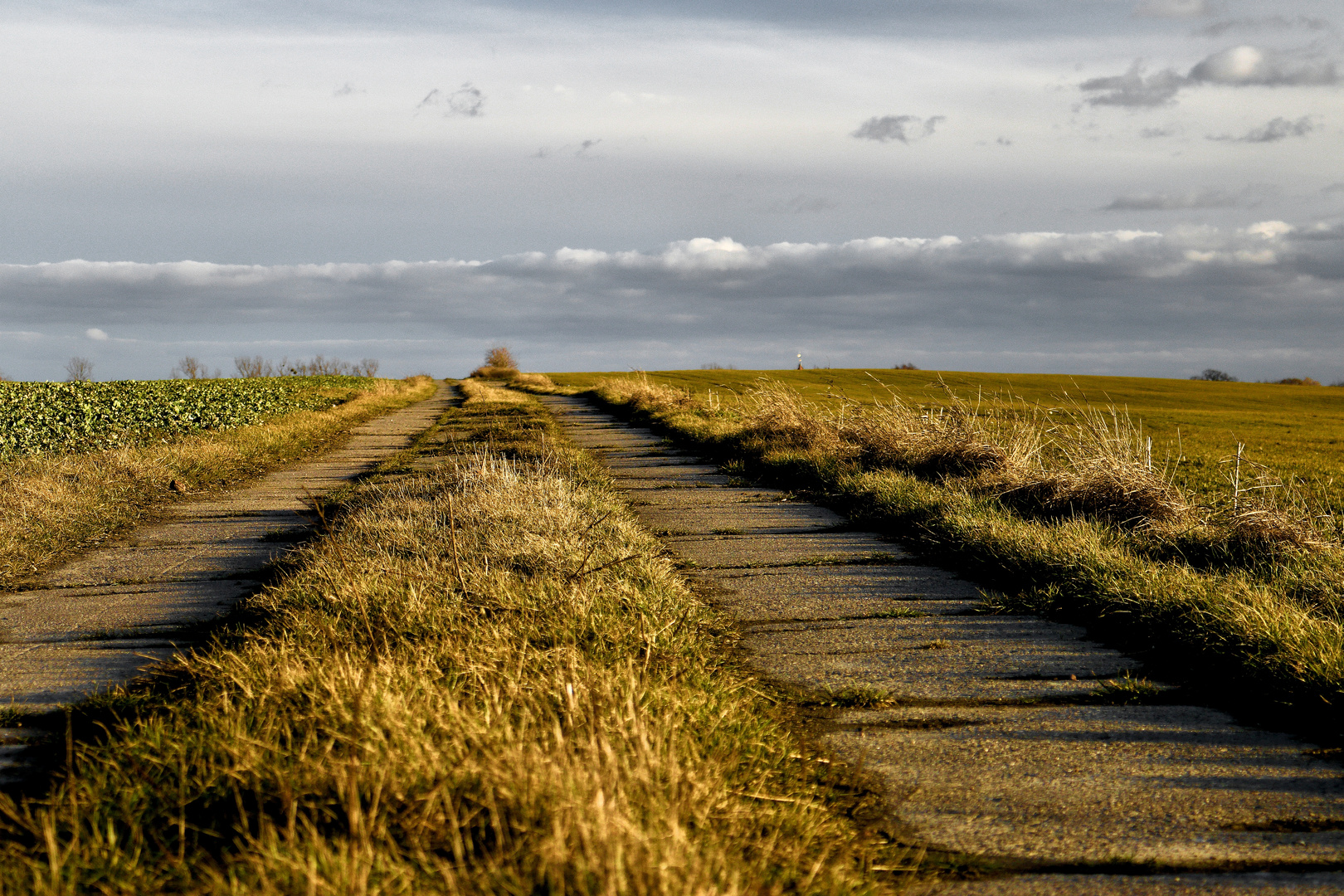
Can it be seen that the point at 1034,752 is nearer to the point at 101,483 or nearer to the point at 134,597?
the point at 134,597

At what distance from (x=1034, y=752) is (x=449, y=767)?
6.65ft

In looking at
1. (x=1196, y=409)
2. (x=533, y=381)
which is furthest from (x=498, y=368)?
(x=1196, y=409)

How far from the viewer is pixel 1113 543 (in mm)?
6012

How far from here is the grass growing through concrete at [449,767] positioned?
2004mm

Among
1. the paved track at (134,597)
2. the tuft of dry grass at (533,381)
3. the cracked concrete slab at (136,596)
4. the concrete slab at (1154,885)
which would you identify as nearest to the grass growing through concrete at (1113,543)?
the concrete slab at (1154,885)

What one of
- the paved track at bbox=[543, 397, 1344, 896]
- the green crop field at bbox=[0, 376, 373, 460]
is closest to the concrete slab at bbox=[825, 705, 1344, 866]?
the paved track at bbox=[543, 397, 1344, 896]

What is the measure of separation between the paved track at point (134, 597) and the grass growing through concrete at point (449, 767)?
0.45 m

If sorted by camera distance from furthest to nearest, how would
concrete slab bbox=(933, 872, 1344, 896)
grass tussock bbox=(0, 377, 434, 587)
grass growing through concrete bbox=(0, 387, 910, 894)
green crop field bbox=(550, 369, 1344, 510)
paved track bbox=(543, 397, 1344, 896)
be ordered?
green crop field bbox=(550, 369, 1344, 510) → grass tussock bbox=(0, 377, 434, 587) → paved track bbox=(543, 397, 1344, 896) → concrete slab bbox=(933, 872, 1344, 896) → grass growing through concrete bbox=(0, 387, 910, 894)

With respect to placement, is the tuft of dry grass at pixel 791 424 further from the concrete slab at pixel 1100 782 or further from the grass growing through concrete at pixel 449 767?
the concrete slab at pixel 1100 782

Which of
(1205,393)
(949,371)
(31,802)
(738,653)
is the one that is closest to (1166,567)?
(738,653)

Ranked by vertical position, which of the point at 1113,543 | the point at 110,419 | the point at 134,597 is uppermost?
the point at 110,419

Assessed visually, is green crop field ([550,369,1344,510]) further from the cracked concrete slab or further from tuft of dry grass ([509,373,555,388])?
tuft of dry grass ([509,373,555,388])

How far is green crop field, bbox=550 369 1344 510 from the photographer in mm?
14242

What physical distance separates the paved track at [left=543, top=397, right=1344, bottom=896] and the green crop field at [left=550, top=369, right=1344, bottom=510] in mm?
4360
